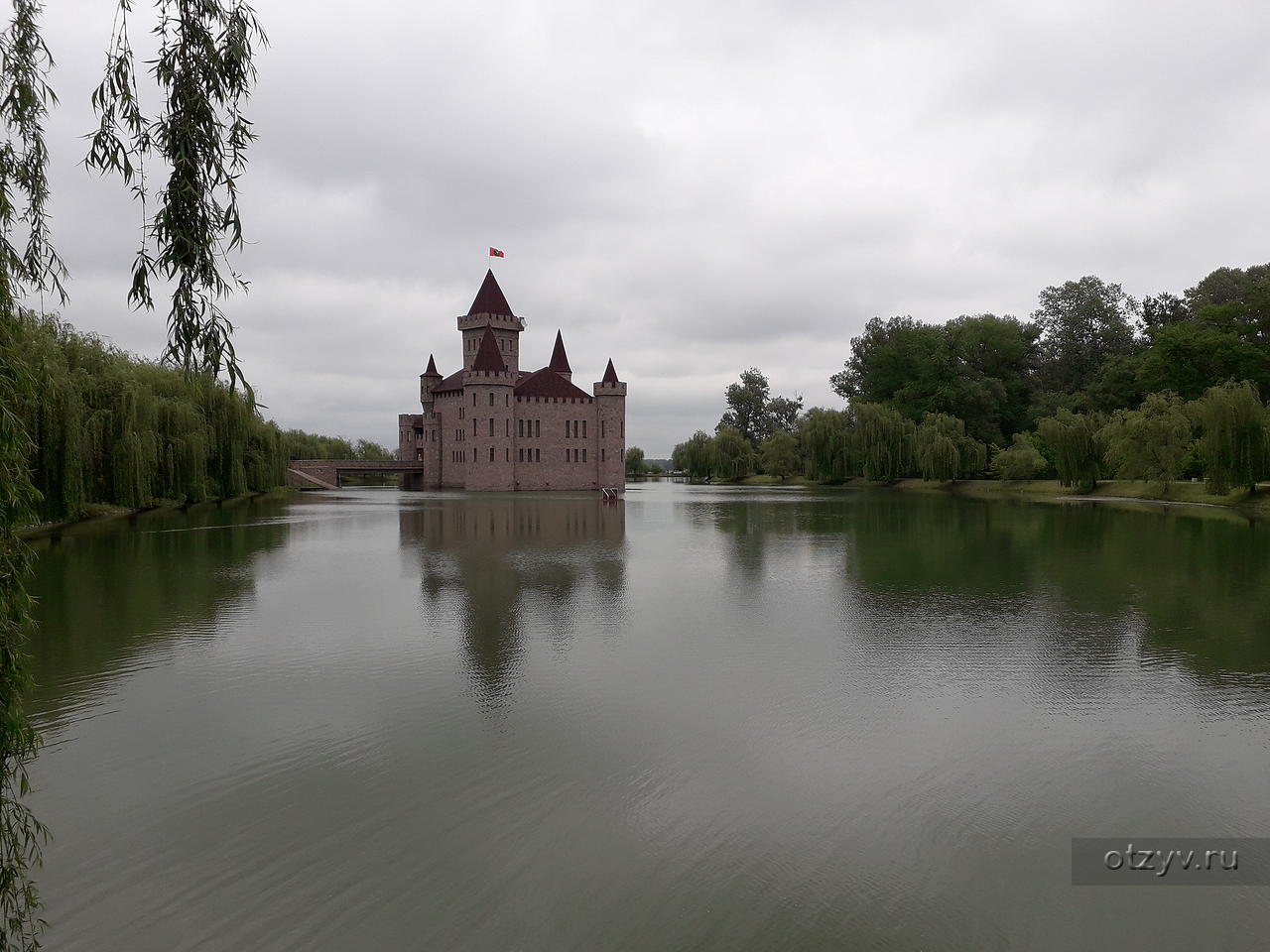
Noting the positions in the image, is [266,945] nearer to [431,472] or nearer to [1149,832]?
[1149,832]

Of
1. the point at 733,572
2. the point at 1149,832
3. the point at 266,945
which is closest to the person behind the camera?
the point at 266,945

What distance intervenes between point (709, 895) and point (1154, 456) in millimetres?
40150

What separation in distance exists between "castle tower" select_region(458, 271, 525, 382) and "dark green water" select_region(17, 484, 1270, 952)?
56746 mm

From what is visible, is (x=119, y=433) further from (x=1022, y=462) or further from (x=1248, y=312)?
(x=1248, y=312)

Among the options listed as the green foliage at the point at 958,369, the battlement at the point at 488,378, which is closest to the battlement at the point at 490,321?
the battlement at the point at 488,378

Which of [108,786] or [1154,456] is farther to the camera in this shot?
[1154,456]

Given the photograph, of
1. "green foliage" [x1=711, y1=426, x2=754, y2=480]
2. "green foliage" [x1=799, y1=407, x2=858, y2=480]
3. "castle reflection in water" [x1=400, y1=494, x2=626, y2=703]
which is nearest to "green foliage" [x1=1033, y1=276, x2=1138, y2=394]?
"green foliage" [x1=799, y1=407, x2=858, y2=480]

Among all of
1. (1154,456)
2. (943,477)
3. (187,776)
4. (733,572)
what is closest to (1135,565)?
(733,572)

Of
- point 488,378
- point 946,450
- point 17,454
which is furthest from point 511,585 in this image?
point 488,378

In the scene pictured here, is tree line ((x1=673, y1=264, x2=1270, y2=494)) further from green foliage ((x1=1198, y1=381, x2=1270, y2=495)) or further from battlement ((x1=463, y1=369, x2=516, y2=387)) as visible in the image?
battlement ((x1=463, y1=369, x2=516, y2=387))

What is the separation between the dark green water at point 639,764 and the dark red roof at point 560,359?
63.1 meters

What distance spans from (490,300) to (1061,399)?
152 ft

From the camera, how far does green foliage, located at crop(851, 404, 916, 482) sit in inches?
2205

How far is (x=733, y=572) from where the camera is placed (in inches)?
572
